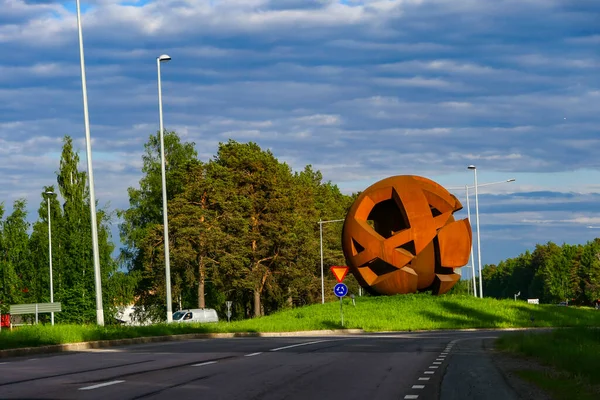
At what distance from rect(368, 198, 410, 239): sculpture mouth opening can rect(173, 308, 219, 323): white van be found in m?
13.2

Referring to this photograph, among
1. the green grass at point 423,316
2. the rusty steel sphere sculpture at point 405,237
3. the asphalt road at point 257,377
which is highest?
the rusty steel sphere sculpture at point 405,237

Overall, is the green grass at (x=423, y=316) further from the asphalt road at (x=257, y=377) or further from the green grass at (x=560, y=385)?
the green grass at (x=560, y=385)

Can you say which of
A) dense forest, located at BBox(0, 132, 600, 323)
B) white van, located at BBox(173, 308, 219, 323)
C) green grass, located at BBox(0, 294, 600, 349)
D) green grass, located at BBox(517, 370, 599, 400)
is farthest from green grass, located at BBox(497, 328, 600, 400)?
dense forest, located at BBox(0, 132, 600, 323)

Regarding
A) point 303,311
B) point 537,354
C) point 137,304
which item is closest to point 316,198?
point 137,304

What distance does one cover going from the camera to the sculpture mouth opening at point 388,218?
59781mm

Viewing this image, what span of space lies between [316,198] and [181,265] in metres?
36.1

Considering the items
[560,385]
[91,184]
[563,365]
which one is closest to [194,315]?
[91,184]

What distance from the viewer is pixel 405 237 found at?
5725 centimetres

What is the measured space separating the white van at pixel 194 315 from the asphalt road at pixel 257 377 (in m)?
41.7

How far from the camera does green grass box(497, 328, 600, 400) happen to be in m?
14.6

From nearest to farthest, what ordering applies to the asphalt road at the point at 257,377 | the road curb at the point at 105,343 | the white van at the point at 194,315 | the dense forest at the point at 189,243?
the asphalt road at the point at 257,377
the road curb at the point at 105,343
the white van at the point at 194,315
the dense forest at the point at 189,243

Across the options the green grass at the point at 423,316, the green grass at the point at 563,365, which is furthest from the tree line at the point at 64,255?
the green grass at the point at 563,365

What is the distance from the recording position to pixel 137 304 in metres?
88.4

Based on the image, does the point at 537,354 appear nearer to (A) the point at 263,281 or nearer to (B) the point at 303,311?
(B) the point at 303,311
